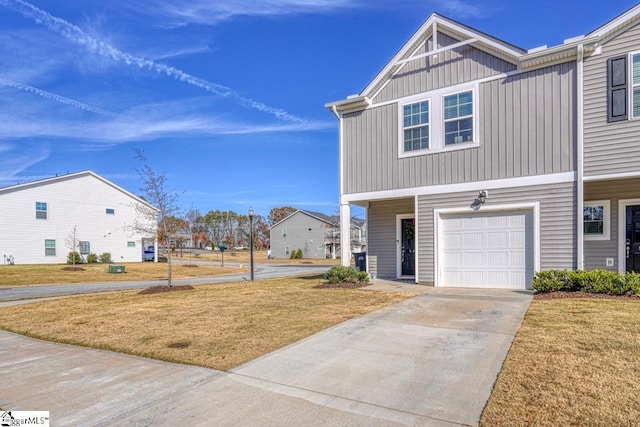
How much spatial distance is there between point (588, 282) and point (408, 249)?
580 centimetres

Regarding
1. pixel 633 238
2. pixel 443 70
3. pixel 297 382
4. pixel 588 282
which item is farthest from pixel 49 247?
pixel 633 238

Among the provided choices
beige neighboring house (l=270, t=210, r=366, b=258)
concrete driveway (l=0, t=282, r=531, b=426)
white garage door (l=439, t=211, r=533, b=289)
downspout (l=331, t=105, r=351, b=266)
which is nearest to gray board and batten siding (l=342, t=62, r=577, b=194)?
downspout (l=331, t=105, r=351, b=266)

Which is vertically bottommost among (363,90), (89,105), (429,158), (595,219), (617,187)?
(595,219)

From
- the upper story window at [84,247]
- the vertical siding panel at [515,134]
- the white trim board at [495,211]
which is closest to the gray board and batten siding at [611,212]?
the white trim board at [495,211]

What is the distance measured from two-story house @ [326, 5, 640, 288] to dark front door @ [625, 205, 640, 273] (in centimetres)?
3

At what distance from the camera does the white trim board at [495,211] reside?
32.2 feet

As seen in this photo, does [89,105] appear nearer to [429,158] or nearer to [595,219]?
[429,158]

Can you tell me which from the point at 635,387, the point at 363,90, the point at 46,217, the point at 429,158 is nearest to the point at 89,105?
the point at 46,217

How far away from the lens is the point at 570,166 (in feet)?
31.1

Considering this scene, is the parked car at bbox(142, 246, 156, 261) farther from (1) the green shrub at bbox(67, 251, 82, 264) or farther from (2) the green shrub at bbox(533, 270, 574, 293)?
(2) the green shrub at bbox(533, 270, 574, 293)

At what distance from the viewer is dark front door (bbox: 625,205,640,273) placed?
1045cm

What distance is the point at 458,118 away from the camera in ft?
36.3

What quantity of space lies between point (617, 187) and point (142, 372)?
1242 cm

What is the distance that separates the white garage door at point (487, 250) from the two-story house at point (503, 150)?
0.10 feet
